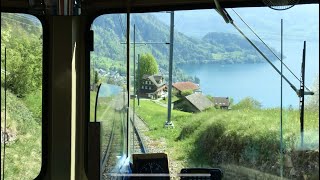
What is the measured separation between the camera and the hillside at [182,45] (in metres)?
2.40

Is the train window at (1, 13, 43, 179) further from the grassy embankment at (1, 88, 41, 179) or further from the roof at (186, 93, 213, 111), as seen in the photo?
the roof at (186, 93, 213, 111)

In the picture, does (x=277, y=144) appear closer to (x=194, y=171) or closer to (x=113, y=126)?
(x=194, y=171)

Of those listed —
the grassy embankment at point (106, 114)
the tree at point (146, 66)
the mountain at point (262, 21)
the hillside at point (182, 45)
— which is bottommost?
the grassy embankment at point (106, 114)

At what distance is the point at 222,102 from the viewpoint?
94.9 inches

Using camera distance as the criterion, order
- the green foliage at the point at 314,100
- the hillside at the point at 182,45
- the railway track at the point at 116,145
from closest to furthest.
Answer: the green foliage at the point at 314,100 < the hillside at the point at 182,45 < the railway track at the point at 116,145

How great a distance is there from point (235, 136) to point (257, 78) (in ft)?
0.93

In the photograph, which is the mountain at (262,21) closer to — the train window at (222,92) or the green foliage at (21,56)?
the train window at (222,92)

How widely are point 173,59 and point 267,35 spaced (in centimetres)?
45

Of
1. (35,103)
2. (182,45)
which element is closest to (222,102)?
(182,45)

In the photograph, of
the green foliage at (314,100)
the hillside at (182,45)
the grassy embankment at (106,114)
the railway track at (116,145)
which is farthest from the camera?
the grassy embankment at (106,114)

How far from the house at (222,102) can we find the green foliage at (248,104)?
0.12 ft

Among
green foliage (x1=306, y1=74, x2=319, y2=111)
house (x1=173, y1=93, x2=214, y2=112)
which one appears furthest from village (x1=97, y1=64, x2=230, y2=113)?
green foliage (x1=306, y1=74, x2=319, y2=111)

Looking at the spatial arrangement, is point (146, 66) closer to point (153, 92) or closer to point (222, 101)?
point (153, 92)

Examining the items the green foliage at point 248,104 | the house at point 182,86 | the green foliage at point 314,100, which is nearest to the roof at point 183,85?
A: the house at point 182,86
